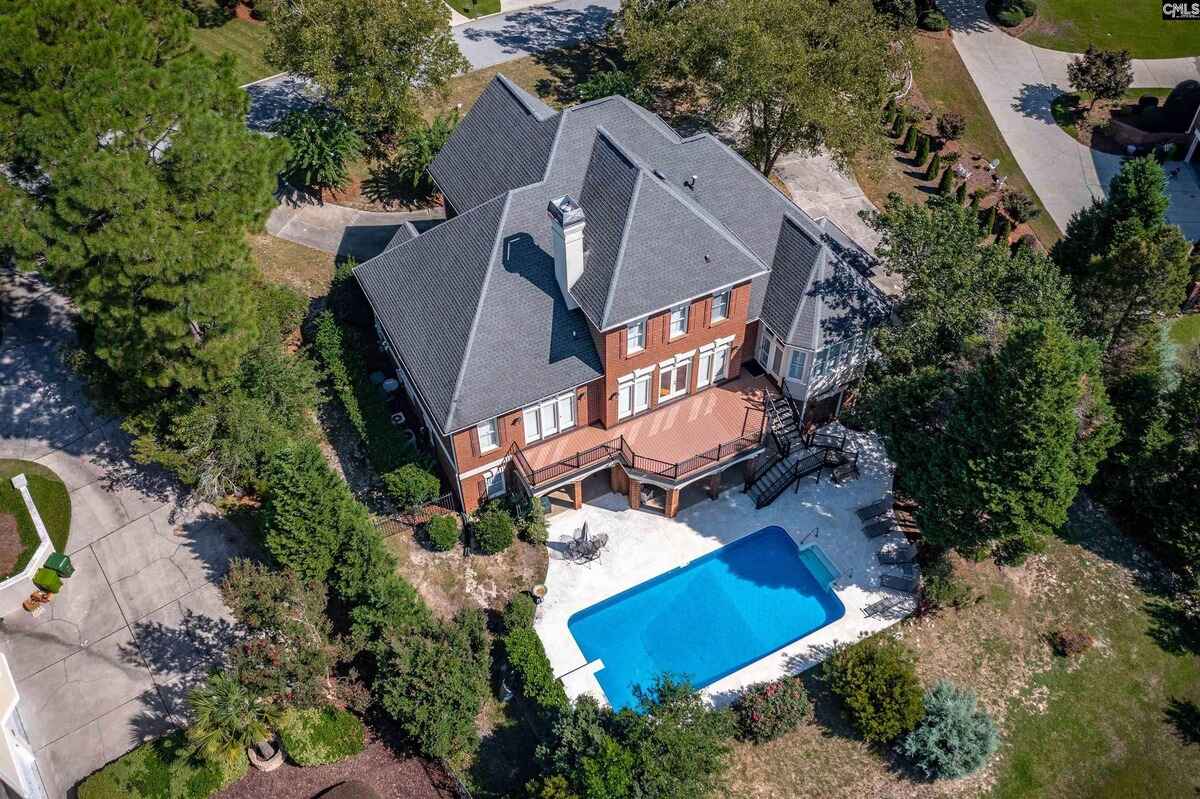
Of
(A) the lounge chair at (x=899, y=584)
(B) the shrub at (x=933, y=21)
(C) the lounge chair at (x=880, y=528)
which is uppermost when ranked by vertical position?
(B) the shrub at (x=933, y=21)

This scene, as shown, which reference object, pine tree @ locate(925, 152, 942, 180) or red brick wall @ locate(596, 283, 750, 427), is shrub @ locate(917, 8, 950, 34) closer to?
pine tree @ locate(925, 152, 942, 180)

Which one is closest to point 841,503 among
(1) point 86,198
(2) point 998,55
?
(1) point 86,198

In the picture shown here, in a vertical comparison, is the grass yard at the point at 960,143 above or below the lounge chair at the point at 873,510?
above

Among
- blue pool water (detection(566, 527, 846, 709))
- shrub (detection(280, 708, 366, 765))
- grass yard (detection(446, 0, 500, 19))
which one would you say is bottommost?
shrub (detection(280, 708, 366, 765))

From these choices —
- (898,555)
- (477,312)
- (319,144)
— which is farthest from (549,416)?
(319,144)

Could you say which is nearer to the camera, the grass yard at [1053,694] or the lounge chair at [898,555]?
the grass yard at [1053,694]

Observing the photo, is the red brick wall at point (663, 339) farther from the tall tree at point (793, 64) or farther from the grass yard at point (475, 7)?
the grass yard at point (475, 7)

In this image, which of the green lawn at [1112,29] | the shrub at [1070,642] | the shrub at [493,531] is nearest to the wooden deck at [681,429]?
the shrub at [493,531]

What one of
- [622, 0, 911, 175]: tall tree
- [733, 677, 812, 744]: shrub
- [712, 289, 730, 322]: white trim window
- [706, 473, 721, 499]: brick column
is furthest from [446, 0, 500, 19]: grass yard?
[733, 677, 812, 744]: shrub

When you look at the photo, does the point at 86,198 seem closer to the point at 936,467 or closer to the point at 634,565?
the point at 634,565
